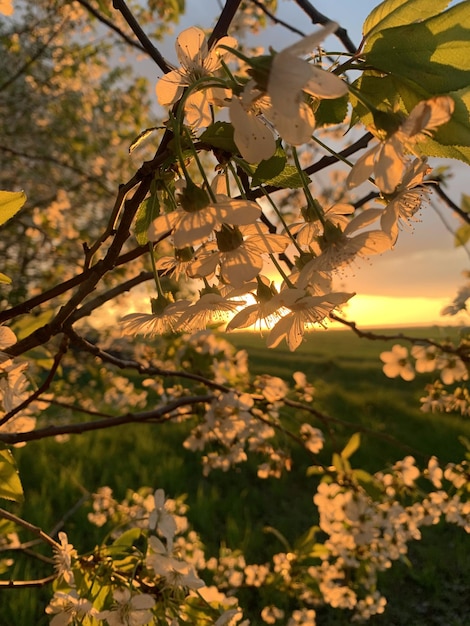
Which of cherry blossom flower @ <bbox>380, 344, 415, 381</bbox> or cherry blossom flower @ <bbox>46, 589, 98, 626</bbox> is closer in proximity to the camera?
cherry blossom flower @ <bbox>46, 589, 98, 626</bbox>

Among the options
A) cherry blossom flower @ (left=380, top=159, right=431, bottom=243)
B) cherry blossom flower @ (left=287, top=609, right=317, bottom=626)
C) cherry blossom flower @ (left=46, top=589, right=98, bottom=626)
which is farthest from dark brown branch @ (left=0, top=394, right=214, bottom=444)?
cherry blossom flower @ (left=287, top=609, right=317, bottom=626)

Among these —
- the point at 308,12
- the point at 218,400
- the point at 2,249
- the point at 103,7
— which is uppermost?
the point at 2,249

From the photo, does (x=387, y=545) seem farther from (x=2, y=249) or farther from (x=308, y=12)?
(x=2, y=249)

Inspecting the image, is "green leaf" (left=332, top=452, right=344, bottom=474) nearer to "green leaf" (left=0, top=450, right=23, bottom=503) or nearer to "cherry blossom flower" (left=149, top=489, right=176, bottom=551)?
"cherry blossom flower" (left=149, top=489, right=176, bottom=551)

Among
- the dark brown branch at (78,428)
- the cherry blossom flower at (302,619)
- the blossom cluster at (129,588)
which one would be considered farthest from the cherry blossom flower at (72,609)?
the cherry blossom flower at (302,619)

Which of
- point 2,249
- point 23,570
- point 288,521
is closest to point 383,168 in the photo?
point 23,570

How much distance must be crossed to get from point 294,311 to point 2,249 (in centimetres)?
354

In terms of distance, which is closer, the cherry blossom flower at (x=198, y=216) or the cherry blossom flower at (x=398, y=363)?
the cherry blossom flower at (x=198, y=216)

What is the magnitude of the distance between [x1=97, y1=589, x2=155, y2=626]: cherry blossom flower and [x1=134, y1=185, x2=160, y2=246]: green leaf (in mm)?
455

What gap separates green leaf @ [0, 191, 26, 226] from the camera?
0.58 metres

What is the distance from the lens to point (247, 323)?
51 cm

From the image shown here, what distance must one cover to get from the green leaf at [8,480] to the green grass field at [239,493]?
0.72 m

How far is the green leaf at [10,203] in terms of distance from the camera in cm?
58

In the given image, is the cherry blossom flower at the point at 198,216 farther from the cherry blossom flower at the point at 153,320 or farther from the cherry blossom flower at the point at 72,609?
the cherry blossom flower at the point at 72,609
